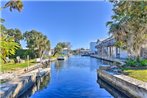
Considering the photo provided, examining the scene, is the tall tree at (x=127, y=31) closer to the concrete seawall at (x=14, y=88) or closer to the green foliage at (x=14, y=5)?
the green foliage at (x=14, y=5)

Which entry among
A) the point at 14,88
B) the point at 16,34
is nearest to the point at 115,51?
the point at 16,34

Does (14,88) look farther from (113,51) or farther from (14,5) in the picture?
(113,51)

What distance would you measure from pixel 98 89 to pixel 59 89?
3784 millimetres

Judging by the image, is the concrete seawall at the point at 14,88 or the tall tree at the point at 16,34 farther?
the tall tree at the point at 16,34

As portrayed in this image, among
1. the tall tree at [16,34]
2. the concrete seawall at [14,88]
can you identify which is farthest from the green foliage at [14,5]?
the tall tree at [16,34]

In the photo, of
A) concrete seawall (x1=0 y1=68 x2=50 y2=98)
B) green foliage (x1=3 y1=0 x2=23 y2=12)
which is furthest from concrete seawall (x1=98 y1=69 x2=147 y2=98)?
green foliage (x1=3 y1=0 x2=23 y2=12)

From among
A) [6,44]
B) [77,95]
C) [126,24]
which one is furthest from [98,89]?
[6,44]

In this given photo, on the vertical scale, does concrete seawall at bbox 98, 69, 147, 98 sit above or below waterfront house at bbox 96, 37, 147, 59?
below

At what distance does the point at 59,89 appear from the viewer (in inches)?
932

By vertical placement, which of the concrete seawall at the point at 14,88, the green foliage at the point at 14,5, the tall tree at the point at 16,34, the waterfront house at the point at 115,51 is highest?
the tall tree at the point at 16,34

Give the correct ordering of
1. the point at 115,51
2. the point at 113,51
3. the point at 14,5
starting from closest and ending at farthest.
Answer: the point at 14,5, the point at 115,51, the point at 113,51

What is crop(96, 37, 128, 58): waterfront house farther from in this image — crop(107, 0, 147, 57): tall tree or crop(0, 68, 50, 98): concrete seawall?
crop(0, 68, 50, 98): concrete seawall

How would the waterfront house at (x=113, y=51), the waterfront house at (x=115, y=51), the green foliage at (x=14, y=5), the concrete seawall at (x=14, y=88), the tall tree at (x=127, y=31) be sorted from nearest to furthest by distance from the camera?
the concrete seawall at (x=14, y=88) < the green foliage at (x=14, y=5) < the tall tree at (x=127, y=31) < the waterfront house at (x=115, y=51) < the waterfront house at (x=113, y=51)

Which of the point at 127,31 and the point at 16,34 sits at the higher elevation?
the point at 16,34
